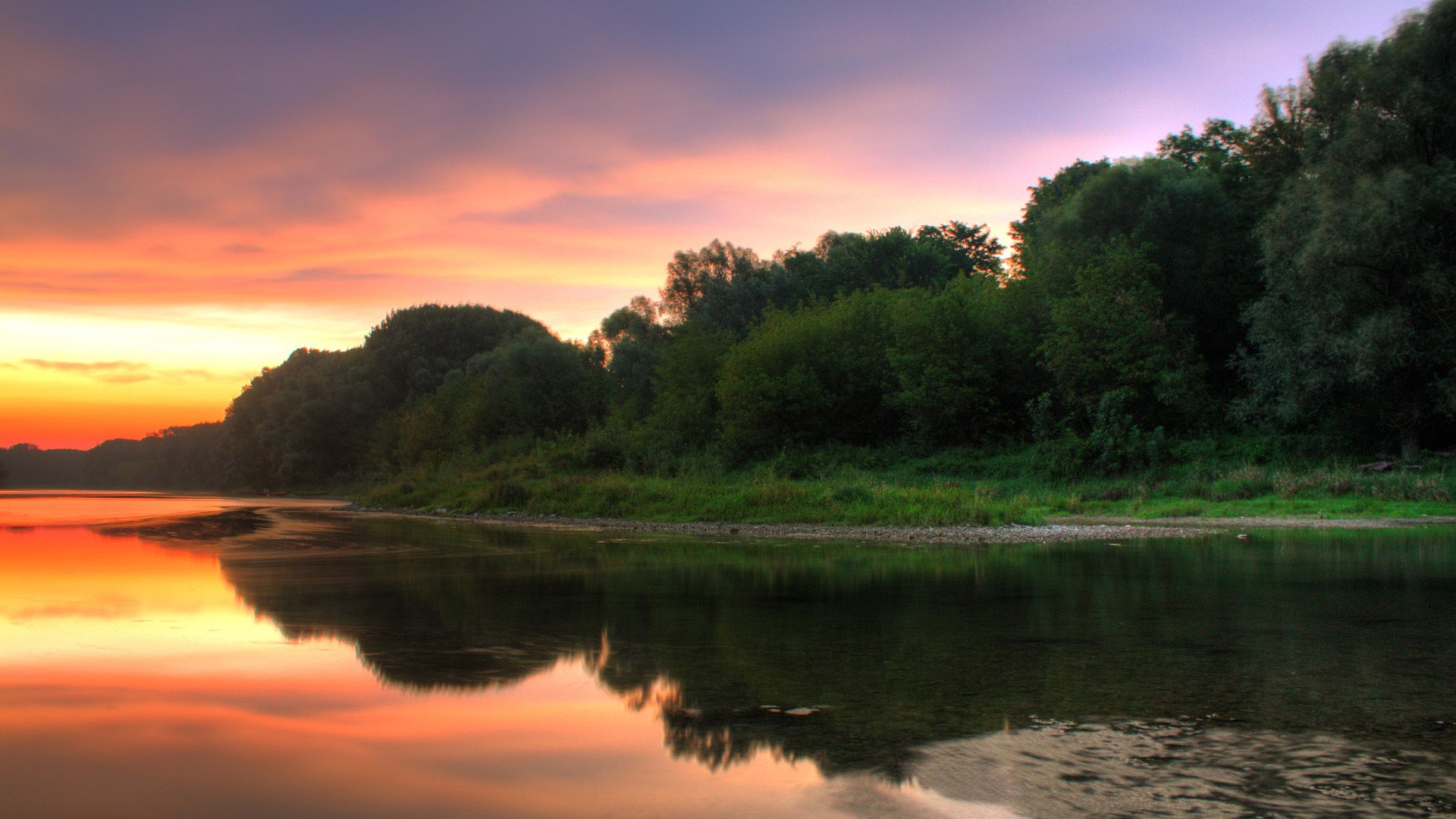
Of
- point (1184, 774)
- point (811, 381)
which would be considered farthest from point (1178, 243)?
point (1184, 774)

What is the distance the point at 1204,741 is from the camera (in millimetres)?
5578

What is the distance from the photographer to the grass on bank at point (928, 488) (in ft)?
91.9

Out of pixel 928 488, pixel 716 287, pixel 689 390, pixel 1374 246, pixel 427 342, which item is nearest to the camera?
pixel 928 488

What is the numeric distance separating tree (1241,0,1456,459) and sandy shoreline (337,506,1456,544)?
8647 millimetres

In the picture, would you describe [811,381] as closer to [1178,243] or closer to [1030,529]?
[1178,243]

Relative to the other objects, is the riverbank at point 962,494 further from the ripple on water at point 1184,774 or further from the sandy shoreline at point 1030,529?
the ripple on water at point 1184,774

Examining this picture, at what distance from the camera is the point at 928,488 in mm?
29891

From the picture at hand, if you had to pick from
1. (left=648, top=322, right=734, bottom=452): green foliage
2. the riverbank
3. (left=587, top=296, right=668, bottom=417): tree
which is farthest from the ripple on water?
(left=587, top=296, right=668, bottom=417): tree

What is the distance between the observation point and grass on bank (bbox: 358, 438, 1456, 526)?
28016mm

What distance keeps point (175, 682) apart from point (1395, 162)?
128 feet

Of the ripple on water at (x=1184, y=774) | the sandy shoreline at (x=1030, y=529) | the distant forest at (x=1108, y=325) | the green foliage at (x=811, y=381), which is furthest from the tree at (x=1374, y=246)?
the ripple on water at (x=1184, y=774)

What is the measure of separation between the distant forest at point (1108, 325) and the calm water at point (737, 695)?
21.7 meters

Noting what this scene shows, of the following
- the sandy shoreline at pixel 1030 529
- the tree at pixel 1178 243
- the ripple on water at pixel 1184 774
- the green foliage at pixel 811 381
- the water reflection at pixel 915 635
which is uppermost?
the tree at pixel 1178 243

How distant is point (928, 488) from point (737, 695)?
78.0 ft
